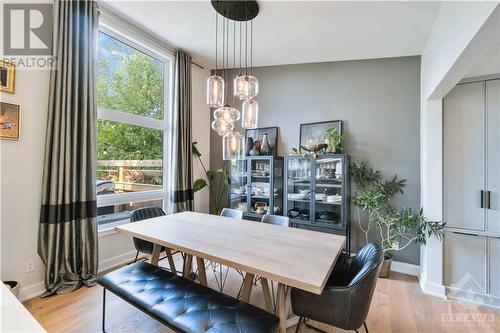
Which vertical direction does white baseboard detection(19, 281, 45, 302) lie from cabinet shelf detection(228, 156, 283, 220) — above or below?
below

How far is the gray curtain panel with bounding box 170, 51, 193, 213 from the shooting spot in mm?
3615

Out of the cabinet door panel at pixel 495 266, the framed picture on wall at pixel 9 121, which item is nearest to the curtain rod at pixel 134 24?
the framed picture on wall at pixel 9 121

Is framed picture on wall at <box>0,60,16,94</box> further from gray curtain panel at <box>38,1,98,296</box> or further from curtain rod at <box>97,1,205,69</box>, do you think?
curtain rod at <box>97,1,205,69</box>

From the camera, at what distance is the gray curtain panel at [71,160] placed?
7.44ft

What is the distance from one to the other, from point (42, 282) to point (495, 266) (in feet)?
15.0

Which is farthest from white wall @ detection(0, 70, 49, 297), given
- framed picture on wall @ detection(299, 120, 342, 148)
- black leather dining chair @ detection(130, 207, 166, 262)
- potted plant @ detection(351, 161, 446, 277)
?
potted plant @ detection(351, 161, 446, 277)

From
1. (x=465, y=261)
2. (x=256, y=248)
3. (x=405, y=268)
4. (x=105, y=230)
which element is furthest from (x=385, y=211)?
(x=105, y=230)

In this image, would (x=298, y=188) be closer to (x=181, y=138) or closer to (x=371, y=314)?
(x=371, y=314)

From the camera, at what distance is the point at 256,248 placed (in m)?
A: 1.70

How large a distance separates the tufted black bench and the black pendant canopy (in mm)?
2524

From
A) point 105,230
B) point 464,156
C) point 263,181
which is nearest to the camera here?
point 464,156

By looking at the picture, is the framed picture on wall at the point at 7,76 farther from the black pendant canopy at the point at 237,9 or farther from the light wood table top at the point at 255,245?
the black pendant canopy at the point at 237,9

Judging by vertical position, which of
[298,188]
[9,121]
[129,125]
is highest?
[129,125]

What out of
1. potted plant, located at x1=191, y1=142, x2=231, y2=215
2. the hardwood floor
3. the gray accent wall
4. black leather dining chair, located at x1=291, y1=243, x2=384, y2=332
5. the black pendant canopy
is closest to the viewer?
black leather dining chair, located at x1=291, y1=243, x2=384, y2=332
